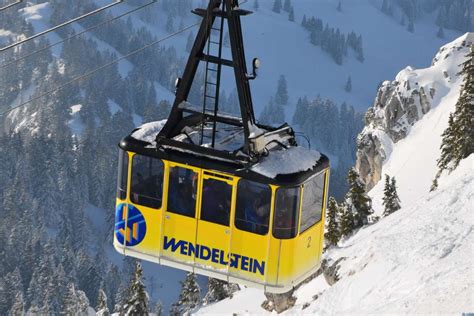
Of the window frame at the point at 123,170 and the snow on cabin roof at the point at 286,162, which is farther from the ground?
the snow on cabin roof at the point at 286,162

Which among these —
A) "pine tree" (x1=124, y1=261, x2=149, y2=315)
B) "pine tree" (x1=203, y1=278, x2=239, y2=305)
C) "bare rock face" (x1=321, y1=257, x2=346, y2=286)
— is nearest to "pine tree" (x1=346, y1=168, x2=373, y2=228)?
"bare rock face" (x1=321, y1=257, x2=346, y2=286)

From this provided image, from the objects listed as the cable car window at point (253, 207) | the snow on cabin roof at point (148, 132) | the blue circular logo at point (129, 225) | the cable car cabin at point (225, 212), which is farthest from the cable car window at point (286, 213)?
the blue circular logo at point (129, 225)

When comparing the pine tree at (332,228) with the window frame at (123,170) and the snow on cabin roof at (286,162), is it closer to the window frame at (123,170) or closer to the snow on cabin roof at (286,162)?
the window frame at (123,170)

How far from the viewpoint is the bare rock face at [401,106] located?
8900 cm

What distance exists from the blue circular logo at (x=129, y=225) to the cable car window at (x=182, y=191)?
0.94 metres

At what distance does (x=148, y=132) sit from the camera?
61.6 ft

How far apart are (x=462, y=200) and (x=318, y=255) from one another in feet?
47.2

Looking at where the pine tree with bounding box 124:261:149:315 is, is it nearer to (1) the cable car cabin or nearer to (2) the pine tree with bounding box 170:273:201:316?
(2) the pine tree with bounding box 170:273:201:316

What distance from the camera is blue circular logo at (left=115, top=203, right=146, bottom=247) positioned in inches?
746

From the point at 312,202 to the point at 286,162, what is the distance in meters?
1.25

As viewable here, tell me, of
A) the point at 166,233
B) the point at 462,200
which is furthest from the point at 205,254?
the point at 462,200

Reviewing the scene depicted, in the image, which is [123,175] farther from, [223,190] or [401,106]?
[401,106]

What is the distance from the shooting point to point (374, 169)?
9106 cm

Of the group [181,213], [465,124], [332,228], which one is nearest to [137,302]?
[332,228]
